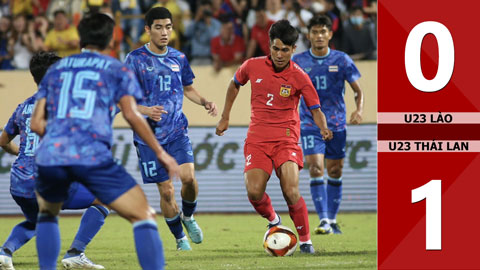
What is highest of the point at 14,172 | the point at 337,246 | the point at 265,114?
the point at 265,114

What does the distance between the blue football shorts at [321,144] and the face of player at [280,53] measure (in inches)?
85.1

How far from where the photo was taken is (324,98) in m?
10.2

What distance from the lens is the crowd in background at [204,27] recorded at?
45.3 ft

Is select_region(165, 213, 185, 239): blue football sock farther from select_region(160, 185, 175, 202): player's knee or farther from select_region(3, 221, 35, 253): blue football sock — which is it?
select_region(3, 221, 35, 253): blue football sock

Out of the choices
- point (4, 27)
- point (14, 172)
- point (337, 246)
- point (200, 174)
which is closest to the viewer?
point (14, 172)

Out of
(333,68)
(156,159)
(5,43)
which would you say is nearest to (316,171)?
(333,68)

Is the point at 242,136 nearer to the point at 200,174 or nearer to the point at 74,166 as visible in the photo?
the point at 200,174

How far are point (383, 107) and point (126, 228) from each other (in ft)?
22.2

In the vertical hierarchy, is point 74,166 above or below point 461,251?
above

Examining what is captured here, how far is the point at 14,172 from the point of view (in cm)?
709

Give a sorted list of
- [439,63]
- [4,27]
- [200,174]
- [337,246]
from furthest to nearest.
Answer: [4,27], [200,174], [337,246], [439,63]

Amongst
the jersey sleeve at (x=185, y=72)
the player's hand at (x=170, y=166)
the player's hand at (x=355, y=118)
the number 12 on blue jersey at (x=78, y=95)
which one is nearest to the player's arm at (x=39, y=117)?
the number 12 on blue jersey at (x=78, y=95)

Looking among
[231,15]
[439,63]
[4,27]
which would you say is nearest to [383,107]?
[439,63]

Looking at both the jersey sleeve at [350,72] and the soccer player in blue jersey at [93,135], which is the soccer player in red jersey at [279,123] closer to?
the jersey sleeve at [350,72]
